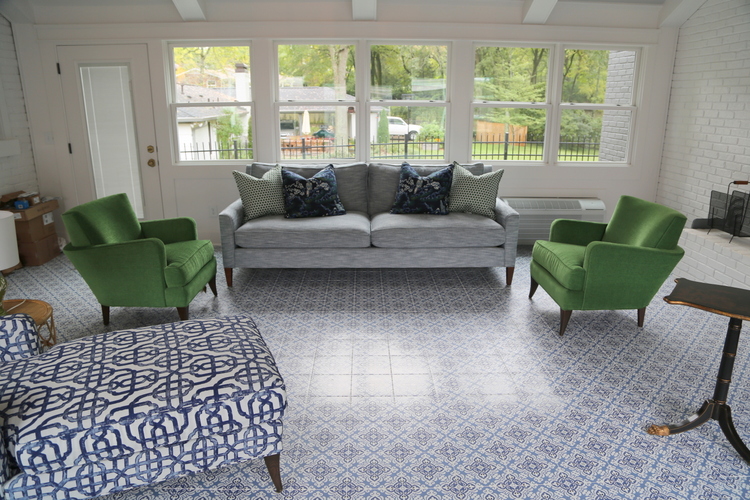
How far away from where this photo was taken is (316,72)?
5312 mm

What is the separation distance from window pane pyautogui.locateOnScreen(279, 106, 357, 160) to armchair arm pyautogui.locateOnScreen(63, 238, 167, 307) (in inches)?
91.6

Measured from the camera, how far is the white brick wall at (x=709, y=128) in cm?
423

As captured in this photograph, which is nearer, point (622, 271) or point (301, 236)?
point (622, 271)

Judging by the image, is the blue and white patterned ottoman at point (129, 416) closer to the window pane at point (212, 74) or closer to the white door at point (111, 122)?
the white door at point (111, 122)

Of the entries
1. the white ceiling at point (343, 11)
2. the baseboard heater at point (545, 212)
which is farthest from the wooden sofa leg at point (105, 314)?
the baseboard heater at point (545, 212)

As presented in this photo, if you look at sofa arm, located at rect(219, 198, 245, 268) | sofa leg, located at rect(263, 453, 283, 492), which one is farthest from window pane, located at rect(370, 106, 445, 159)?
sofa leg, located at rect(263, 453, 283, 492)

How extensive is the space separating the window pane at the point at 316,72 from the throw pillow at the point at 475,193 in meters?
1.52

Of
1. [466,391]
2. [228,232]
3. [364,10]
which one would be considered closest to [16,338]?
[228,232]

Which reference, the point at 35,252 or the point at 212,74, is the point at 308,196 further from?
the point at 35,252

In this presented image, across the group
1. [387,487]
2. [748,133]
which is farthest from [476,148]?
[387,487]

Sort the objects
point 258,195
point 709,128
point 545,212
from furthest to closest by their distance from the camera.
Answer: point 545,212, point 709,128, point 258,195

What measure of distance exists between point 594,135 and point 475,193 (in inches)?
73.5

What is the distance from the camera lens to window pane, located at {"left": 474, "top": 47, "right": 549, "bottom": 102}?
531 centimetres

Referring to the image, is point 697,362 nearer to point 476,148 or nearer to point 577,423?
point 577,423
